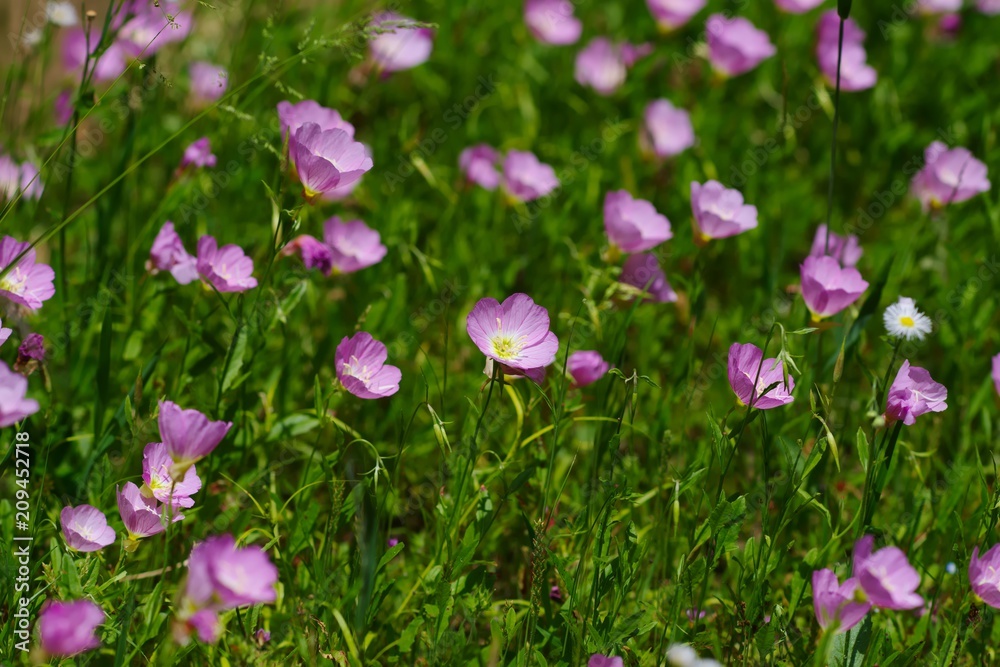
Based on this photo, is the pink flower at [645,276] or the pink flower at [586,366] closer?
the pink flower at [586,366]

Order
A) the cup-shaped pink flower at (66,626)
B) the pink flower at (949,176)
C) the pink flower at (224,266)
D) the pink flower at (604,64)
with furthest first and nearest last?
the pink flower at (604,64) < the pink flower at (949,176) < the pink flower at (224,266) < the cup-shaped pink flower at (66,626)

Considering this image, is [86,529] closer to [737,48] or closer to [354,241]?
[354,241]

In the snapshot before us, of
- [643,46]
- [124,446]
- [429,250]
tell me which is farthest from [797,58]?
[124,446]

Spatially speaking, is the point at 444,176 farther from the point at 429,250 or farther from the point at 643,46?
the point at 643,46

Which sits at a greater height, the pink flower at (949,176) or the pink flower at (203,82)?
the pink flower at (203,82)

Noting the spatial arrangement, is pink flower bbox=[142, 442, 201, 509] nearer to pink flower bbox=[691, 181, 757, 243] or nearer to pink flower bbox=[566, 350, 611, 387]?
pink flower bbox=[566, 350, 611, 387]

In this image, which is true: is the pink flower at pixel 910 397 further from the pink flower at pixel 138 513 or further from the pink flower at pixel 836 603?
the pink flower at pixel 138 513

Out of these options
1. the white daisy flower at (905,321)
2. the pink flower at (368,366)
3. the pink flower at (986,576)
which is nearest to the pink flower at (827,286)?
the white daisy flower at (905,321)
